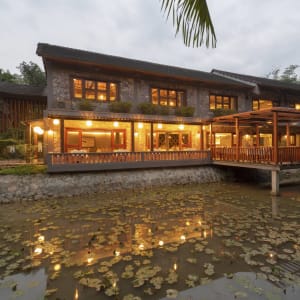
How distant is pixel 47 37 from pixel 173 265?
147818 mm

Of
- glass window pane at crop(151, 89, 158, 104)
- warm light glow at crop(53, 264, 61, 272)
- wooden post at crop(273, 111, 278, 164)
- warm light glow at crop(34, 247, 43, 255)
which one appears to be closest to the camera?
warm light glow at crop(53, 264, 61, 272)

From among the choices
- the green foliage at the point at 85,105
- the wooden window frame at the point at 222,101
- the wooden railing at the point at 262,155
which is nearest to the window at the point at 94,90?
the green foliage at the point at 85,105

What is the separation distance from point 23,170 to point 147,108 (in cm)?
764

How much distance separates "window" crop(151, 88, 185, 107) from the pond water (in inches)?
327

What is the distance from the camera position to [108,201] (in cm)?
884

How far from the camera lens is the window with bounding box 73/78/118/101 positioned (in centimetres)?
1248

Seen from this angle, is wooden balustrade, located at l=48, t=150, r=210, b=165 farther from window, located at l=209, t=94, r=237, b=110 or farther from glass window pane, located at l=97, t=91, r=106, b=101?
window, located at l=209, t=94, r=237, b=110

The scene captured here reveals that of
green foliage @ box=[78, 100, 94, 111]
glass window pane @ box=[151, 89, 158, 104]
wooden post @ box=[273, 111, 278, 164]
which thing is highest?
glass window pane @ box=[151, 89, 158, 104]

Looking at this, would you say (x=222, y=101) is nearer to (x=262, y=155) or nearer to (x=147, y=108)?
(x=147, y=108)

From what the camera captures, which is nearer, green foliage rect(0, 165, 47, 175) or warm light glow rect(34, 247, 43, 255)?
warm light glow rect(34, 247, 43, 255)

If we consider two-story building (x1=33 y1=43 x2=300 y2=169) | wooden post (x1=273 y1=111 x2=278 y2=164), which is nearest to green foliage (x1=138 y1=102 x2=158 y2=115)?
two-story building (x1=33 y1=43 x2=300 y2=169)

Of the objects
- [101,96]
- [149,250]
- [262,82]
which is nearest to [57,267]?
[149,250]

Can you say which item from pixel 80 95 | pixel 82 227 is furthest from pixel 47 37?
pixel 82 227

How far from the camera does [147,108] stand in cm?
1362
